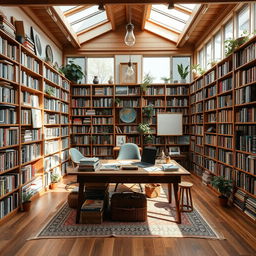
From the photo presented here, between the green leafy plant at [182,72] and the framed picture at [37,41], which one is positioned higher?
the framed picture at [37,41]

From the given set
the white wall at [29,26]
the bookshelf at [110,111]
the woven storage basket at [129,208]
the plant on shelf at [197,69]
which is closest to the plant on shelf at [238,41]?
the plant on shelf at [197,69]

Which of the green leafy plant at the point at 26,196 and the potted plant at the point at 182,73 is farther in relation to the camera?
the potted plant at the point at 182,73

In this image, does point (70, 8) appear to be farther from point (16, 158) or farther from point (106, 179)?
point (106, 179)

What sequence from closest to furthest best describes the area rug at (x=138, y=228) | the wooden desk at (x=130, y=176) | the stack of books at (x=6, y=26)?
the area rug at (x=138, y=228)
the wooden desk at (x=130, y=176)
the stack of books at (x=6, y=26)

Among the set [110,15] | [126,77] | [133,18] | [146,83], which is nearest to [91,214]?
[146,83]

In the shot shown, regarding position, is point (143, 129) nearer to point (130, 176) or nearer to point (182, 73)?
point (182, 73)

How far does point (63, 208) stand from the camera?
10.8ft

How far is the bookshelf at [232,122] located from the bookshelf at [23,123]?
3.66 meters

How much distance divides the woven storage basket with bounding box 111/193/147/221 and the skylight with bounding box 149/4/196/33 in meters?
4.66

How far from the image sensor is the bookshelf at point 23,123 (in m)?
2.82

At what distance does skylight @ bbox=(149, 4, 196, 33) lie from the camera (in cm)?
490

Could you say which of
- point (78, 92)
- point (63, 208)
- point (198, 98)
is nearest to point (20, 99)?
point (63, 208)

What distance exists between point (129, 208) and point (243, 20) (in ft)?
13.7

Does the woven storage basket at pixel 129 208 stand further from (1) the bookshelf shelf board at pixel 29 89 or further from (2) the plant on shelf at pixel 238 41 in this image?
(2) the plant on shelf at pixel 238 41
